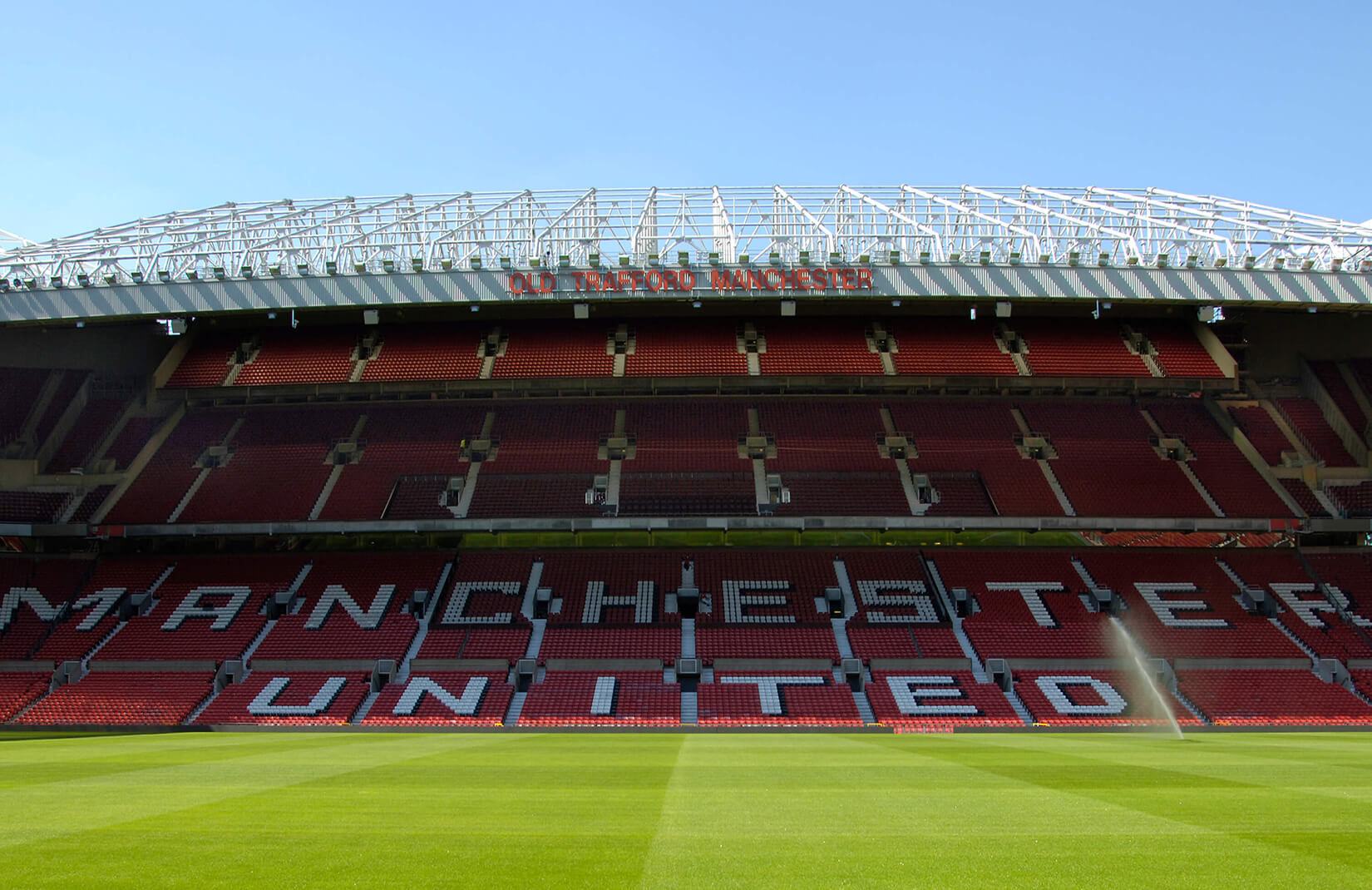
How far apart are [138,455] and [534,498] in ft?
62.7

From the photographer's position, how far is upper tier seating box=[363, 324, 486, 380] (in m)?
42.8

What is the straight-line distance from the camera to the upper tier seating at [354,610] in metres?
34.4

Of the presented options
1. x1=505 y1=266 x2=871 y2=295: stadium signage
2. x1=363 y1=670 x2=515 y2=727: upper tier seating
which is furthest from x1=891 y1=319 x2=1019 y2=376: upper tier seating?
x1=363 y1=670 x2=515 y2=727: upper tier seating

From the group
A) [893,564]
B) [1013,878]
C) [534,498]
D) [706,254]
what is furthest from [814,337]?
[1013,878]

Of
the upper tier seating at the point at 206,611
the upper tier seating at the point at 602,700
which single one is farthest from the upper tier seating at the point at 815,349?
the upper tier seating at the point at 206,611

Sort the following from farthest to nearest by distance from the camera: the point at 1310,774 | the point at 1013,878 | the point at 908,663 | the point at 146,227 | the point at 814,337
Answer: the point at 814,337 → the point at 146,227 → the point at 908,663 → the point at 1310,774 → the point at 1013,878

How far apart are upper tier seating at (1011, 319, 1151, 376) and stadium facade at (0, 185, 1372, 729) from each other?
0.20 metres

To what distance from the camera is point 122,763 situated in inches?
670

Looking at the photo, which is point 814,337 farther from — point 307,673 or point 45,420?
point 45,420

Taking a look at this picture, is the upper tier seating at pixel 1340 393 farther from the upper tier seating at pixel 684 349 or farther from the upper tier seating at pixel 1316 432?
the upper tier seating at pixel 684 349

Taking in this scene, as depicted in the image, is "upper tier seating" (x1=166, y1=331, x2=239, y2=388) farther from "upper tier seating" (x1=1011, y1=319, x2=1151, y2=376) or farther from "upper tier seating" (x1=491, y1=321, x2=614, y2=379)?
"upper tier seating" (x1=1011, y1=319, x2=1151, y2=376)

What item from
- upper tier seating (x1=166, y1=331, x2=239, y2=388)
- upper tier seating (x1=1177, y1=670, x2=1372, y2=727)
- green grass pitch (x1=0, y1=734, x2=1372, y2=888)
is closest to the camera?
green grass pitch (x1=0, y1=734, x2=1372, y2=888)

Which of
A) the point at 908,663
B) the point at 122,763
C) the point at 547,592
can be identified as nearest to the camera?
the point at 122,763

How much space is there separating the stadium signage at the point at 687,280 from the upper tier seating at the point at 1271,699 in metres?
19.5
